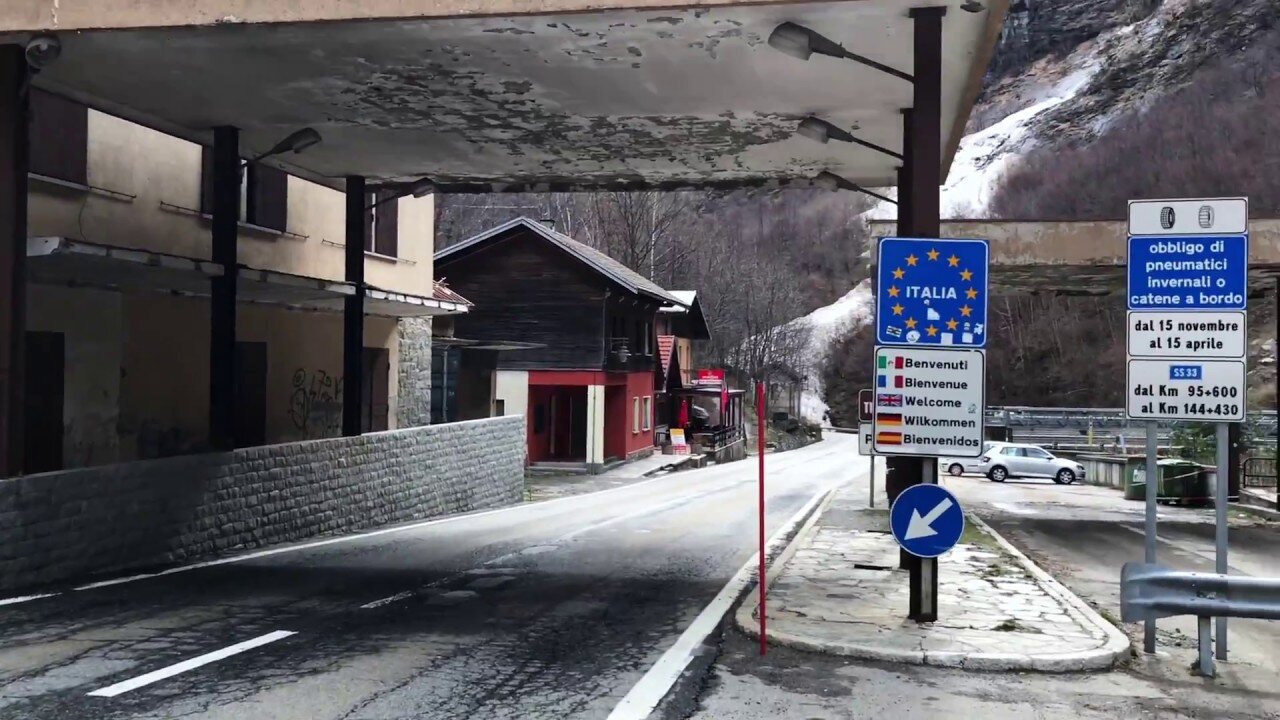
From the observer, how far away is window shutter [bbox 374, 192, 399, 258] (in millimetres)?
22312

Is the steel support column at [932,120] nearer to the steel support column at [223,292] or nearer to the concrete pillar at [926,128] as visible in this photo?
the concrete pillar at [926,128]

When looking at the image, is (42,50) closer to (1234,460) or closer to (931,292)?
(931,292)

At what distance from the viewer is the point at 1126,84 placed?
4710 inches

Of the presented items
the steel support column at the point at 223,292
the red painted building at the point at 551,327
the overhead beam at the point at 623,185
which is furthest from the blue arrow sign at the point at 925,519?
the red painted building at the point at 551,327

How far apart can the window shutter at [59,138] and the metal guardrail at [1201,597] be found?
12.0 metres

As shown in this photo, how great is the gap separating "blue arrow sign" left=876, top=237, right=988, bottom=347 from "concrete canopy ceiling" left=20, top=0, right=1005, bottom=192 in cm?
205

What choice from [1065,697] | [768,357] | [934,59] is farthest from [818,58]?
[768,357]

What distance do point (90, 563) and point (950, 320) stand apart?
846 centimetres

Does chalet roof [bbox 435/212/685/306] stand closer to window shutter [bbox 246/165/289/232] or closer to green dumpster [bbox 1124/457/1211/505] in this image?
green dumpster [bbox 1124/457/1211/505]

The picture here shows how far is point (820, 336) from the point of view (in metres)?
95.5

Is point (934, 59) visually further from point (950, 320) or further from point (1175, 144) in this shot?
point (1175, 144)

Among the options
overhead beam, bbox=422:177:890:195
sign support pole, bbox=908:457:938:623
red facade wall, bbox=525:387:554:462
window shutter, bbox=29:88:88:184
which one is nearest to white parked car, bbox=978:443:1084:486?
red facade wall, bbox=525:387:554:462

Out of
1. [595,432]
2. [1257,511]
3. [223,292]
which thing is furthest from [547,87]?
[595,432]

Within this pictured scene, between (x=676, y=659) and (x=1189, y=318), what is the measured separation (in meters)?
4.30
